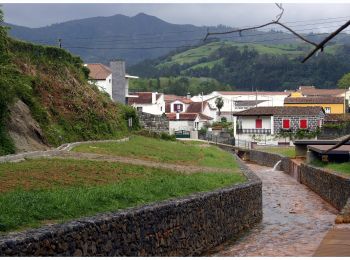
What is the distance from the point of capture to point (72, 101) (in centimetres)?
4144

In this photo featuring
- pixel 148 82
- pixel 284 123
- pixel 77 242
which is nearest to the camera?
pixel 77 242

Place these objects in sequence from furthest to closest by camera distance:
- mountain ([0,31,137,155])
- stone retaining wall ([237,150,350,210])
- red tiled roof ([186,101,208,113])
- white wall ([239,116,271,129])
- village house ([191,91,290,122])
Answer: village house ([191,91,290,122]) → red tiled roof ([186,101,208,113]) → white wall ([239,116,271,129]) → mountain ([0,31,137,155]) → stone retaining wall ([237,150,350,210])

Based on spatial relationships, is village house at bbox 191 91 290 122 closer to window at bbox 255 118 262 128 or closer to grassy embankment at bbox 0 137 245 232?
window at bbox 255 118 262 128

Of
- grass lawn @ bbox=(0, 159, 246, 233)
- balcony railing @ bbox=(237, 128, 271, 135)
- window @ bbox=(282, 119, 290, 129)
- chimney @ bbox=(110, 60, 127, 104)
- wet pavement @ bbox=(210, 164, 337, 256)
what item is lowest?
wet pavement @ bbox=(210, 164, 337, 256)

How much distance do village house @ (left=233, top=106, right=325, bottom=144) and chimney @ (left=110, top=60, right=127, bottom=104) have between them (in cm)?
1212

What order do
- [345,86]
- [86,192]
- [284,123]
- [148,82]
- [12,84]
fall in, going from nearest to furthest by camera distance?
[86,192], [12,84], [284,123], [345,86], [148,82]

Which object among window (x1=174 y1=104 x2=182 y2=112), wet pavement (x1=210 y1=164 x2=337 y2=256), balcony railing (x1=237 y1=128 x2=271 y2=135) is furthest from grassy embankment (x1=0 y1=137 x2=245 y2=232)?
window (x1=174 y1=104 x2=182 y2=112)

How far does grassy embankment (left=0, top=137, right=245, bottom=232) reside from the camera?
11.9 m

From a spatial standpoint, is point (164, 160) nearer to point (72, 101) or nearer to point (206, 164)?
point (206, 164)

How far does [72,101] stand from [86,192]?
27024 millimetres

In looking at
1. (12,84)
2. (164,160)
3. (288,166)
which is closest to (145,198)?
(12,84)

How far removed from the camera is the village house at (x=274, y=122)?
70.6m

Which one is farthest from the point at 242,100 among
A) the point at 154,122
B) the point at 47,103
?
the point at 47,103

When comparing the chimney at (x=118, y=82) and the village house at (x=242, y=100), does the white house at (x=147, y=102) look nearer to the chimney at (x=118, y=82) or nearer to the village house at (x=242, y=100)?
the chimney at (x=118, y=82)
